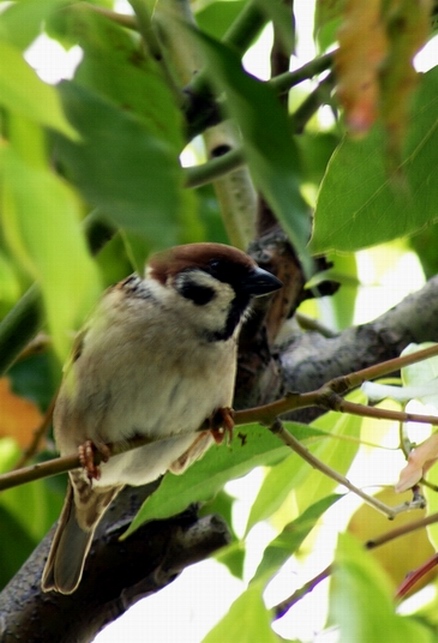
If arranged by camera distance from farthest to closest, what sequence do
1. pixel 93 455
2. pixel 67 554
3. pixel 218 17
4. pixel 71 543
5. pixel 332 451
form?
pixel 71 543 → pixel 67 554 → pixel 93 455 → pixel 218 17 → pixel 332 451

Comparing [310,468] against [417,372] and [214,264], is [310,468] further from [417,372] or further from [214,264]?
[214,264]

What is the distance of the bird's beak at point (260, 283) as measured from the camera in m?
2.24

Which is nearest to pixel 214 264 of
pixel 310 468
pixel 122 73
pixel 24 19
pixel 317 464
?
pixel 310 468

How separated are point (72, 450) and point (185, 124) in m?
1.17

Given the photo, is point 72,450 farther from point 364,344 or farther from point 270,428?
point 270,428

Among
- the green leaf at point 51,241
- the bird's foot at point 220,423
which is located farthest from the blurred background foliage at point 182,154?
A: the bird's foot at point 220,423

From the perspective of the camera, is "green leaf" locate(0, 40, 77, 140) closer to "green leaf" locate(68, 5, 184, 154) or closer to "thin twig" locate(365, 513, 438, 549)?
"green leaf" locate(68, 5, 184, 154)

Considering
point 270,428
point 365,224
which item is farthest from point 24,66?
point 270,428

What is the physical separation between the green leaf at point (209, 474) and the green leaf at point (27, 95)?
967 millimetres

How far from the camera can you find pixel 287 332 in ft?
8.52

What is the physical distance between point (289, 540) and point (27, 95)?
0.93 meters

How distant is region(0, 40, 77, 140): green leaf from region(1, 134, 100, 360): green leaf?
33 mm

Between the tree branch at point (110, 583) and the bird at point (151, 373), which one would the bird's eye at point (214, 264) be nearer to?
the bird at point (151, 373)

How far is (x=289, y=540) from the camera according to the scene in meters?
1.38
